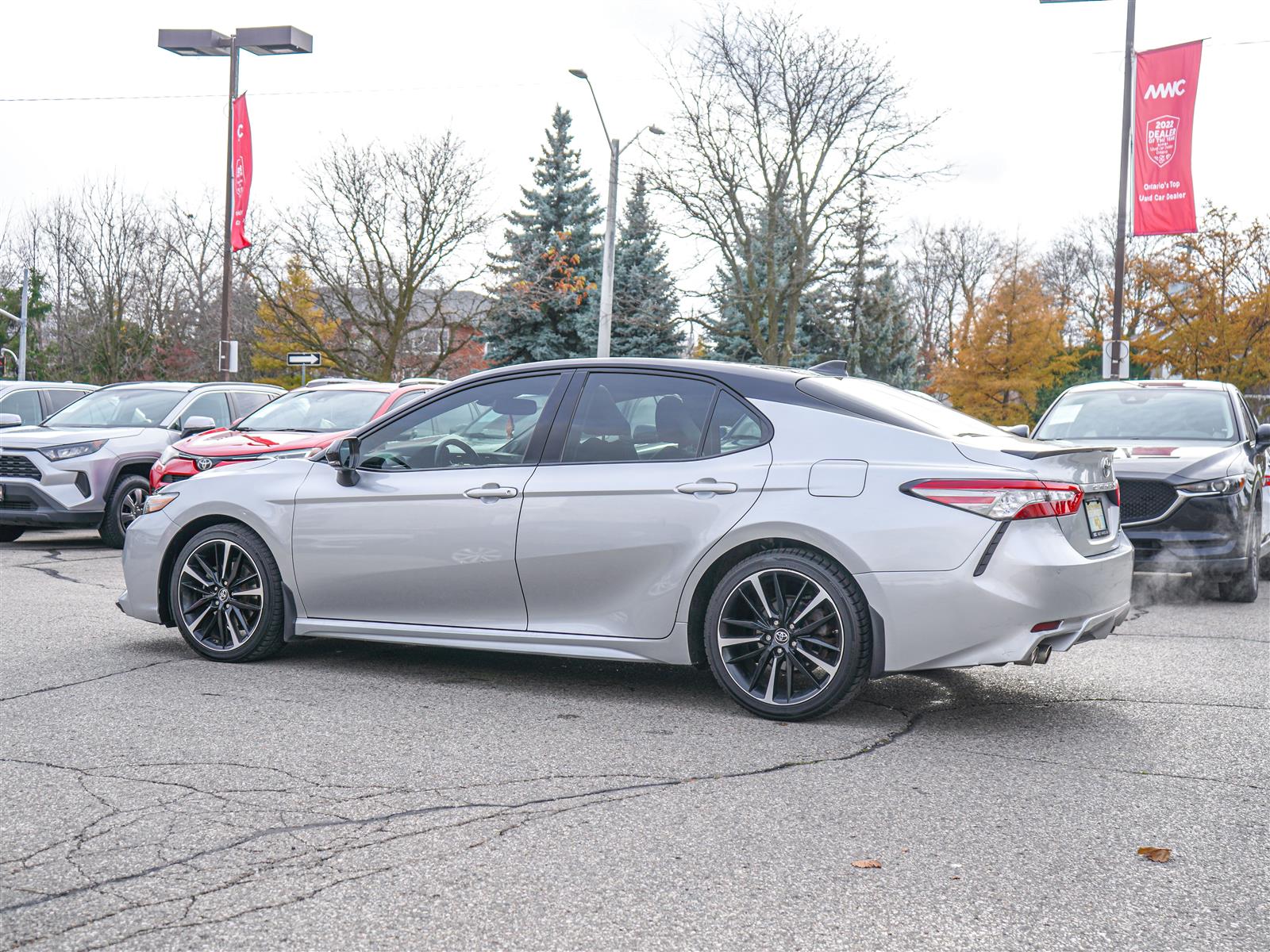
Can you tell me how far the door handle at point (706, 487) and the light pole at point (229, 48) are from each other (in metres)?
21.9

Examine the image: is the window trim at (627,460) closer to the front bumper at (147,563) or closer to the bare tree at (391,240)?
the front bumper at (147,563)

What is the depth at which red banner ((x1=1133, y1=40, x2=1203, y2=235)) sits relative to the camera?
1961 centimetres

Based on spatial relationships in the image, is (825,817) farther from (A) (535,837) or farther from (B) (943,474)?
(B) (943,474)

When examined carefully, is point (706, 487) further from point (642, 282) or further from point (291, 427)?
point (642, 282)

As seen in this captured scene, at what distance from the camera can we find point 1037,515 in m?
5.09

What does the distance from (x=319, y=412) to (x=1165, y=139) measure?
14.7 m

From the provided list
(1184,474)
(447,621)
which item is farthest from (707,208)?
(447,621)

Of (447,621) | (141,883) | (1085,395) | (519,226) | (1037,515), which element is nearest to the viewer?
(141,883)

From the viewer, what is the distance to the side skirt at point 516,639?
5539 millimetres

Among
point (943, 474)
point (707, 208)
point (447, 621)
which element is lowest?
point (447, 621)

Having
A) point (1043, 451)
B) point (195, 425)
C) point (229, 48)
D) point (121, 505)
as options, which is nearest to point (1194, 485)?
point (1043, 451)

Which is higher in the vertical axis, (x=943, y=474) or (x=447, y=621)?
(x=943, y=474)

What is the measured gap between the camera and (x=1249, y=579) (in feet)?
31.0

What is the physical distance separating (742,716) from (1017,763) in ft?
3.92
